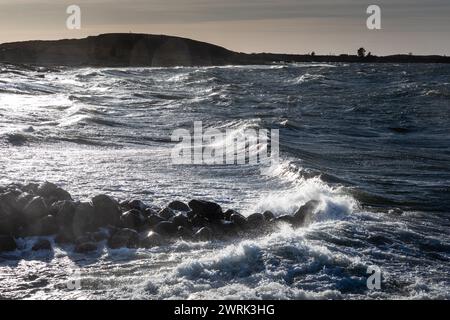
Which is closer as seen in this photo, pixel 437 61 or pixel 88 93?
pixel 88 93

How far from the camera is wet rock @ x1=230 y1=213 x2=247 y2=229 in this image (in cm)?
1060

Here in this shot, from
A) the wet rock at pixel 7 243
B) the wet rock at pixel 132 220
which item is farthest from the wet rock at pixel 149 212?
the wet rock at pixel 7 243

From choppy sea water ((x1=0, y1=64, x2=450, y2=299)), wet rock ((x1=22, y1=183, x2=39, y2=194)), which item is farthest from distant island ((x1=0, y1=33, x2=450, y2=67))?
wet rock ((x1=22, y1=183, x2=39, y2=194))

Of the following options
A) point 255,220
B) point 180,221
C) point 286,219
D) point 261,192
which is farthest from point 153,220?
point 261,192

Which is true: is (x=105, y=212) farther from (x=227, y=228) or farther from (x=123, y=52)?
(x=123, y=52)

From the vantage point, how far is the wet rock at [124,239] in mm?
9586

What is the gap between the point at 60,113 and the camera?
2852 centimetres

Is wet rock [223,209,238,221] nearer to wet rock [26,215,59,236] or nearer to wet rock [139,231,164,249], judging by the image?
wet rock [139,231,164,249]

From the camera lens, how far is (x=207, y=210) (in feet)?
35.8

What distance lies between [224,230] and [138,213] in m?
1.41

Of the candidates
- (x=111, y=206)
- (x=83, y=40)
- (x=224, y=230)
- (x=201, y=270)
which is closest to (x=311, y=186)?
(x=224, y=230)

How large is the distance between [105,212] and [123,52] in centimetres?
10522

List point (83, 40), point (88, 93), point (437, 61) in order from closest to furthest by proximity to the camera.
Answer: point (88, 93) → point (83, 40) → point (437, 61)
